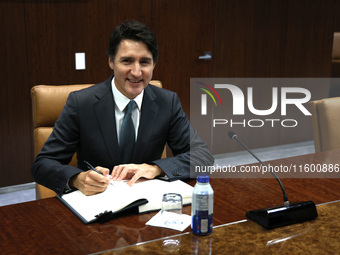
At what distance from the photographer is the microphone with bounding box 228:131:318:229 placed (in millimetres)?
1413

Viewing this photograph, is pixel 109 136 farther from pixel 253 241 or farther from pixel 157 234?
pixel 253 241

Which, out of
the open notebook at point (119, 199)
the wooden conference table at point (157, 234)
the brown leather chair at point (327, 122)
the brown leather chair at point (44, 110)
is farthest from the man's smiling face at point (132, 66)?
the brown leather chair at point (327, 122)

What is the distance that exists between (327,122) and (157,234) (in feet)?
4.85

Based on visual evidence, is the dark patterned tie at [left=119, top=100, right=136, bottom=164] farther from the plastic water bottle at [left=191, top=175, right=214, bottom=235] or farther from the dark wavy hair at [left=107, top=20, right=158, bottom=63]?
the plastic water bottle at [left=191, top=175, right=214, bottom=235]

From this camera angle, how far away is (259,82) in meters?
4.74

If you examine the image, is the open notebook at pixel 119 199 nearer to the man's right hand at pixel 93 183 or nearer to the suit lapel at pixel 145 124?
the man's right hand at pixel 93 183

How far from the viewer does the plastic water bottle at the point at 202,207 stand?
4.29 feet

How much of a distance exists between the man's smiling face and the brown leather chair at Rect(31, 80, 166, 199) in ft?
1.07

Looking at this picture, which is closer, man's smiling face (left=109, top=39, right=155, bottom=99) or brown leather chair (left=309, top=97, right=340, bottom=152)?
man's smiling face (left=109, top=39, right=155, bottom=99)

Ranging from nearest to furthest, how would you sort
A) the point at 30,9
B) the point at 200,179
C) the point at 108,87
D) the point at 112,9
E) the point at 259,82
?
the point at 200,179
the point at 108,87
the point at 30,9
the point at 112,9
the point at 259,82

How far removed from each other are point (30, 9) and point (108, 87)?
5.71 ft

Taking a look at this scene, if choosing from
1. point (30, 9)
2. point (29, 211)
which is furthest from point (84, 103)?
point (30, 9)

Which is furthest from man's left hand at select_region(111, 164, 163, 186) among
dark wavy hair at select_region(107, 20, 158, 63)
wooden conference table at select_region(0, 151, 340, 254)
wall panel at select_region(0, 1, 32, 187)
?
wall panel at select_region(0, 1, 32, 187)

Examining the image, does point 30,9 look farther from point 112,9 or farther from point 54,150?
point 54,150
